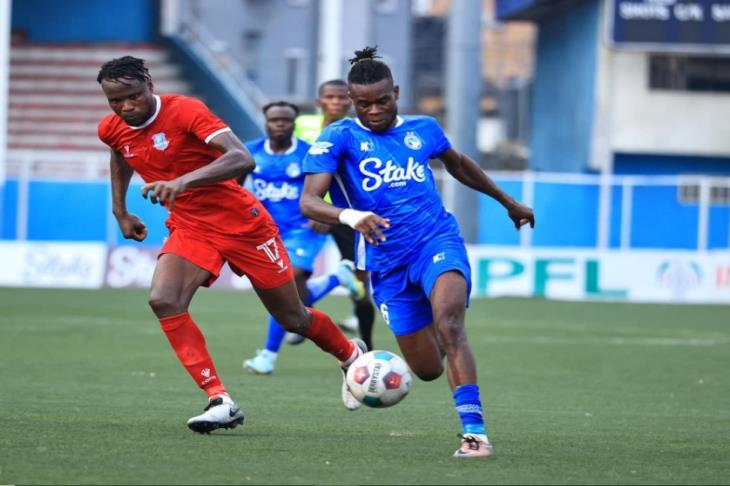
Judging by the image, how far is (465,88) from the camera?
27.4 m

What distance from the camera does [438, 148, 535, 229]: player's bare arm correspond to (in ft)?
27.7

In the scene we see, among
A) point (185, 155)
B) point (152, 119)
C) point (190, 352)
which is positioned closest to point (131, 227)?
point (185, 155)

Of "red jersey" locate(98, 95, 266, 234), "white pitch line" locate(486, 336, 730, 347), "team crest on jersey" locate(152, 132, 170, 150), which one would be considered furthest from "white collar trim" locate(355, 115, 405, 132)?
"white pitch line" locate(486, 336, 730, 347)

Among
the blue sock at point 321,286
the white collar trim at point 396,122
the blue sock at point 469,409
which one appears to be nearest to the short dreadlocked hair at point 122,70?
the white collar trim at point 396,122

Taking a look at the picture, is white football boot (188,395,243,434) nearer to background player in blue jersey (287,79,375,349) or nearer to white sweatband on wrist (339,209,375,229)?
white sweatband on wrist (339,209,375,229)

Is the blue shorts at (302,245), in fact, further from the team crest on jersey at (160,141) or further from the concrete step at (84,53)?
the concrete step at (84,53)

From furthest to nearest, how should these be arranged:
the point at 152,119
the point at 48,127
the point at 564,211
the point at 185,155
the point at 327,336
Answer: the point at 48,127 < the point at 564,211 < the point at 327,336 < the point at 185,155 < the point at 152,119

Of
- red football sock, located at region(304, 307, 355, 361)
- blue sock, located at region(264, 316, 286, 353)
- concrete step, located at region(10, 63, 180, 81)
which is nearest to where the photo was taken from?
red football sock, located at region(304, 307, 355, 361)

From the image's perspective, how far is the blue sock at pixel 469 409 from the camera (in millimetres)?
7348

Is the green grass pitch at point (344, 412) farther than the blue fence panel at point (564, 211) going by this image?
No

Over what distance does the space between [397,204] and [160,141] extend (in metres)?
1.36

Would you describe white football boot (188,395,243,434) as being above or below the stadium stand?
below

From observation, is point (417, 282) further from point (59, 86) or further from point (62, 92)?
point (59, 86)

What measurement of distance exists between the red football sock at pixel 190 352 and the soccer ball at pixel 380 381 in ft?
2.59
